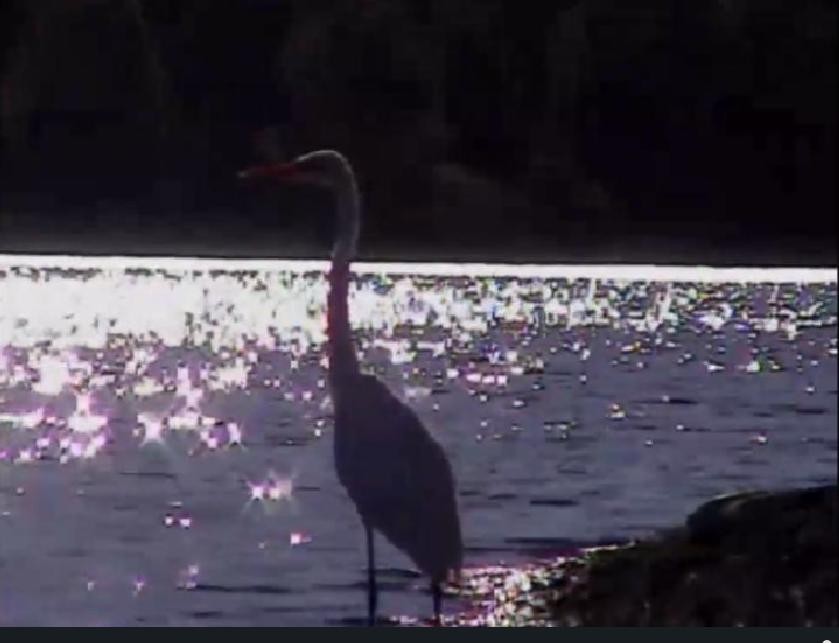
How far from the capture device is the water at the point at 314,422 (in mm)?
4625

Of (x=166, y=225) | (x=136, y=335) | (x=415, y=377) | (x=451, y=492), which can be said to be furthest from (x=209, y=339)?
(x=451, y=492)

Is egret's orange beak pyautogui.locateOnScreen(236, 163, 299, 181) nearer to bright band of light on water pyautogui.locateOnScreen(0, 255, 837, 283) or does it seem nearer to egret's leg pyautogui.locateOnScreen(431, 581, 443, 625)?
egret's leg pyautogui.locateOnScreen(431, 581, 443, 625)

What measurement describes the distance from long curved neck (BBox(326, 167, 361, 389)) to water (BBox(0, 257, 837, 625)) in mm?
553

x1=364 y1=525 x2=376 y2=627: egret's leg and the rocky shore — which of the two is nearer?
the rocky shore

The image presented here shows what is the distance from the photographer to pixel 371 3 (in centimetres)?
972

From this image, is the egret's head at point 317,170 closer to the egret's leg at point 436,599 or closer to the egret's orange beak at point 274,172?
the egret's orange beak at point 274,172

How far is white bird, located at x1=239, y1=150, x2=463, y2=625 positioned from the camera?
375 cm

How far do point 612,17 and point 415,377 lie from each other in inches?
98.5

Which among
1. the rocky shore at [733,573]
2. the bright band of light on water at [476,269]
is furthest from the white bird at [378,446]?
the bright band of light on water at [476,269]

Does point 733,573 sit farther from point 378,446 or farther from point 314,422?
point 314,422

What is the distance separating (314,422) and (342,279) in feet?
11.2

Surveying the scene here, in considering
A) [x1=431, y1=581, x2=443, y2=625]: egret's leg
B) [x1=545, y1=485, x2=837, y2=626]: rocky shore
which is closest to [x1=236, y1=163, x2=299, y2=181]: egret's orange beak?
[x1=431, y1=581, x2=443, y2=625]: egret's leg

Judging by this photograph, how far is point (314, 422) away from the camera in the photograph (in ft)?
23.7

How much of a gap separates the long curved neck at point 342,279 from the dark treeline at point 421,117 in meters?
4.72
